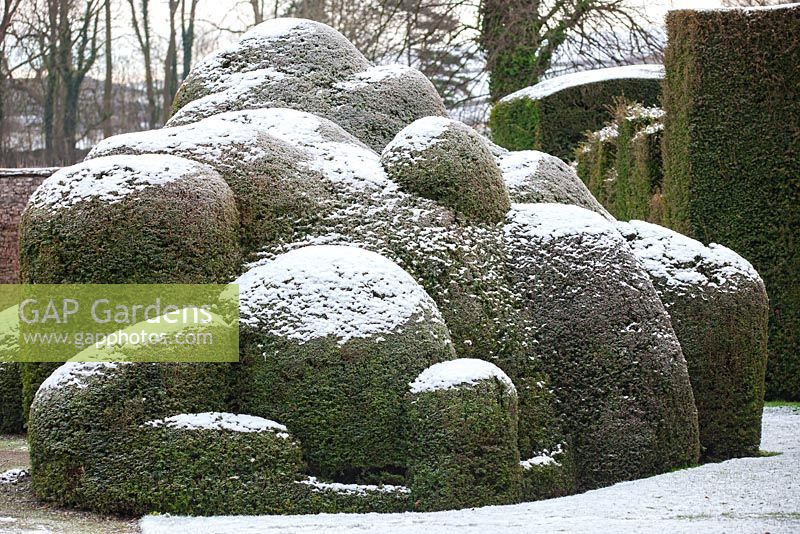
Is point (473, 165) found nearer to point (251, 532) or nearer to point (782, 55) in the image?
point (251, 532)

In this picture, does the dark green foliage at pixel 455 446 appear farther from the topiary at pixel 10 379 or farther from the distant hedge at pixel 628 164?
the distant hedge at pixel 628 164

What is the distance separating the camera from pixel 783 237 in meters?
11.6

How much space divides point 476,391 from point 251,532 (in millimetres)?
1577

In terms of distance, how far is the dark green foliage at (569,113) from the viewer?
18781mm

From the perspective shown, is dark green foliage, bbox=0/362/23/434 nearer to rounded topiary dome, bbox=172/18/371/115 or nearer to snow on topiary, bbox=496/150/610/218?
rounded topiary dome, bbox=172/18/371/115

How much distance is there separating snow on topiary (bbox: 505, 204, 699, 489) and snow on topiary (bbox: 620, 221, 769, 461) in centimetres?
38

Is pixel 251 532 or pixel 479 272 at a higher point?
pixel 479 272

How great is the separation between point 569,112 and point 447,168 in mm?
11938

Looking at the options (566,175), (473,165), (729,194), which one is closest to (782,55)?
(729,194)

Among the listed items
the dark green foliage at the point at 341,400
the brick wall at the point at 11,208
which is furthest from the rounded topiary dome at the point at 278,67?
the brick wall at the point at 11,208

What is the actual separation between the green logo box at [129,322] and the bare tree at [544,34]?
686 inches

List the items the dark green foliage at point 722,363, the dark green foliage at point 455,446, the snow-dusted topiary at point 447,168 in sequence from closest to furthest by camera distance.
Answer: the dark green foliage at point 455,446
the snow-dusted topiary at point 447,168
the dark green foliage at point 722,363

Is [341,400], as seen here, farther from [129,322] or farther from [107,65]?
[107,65]

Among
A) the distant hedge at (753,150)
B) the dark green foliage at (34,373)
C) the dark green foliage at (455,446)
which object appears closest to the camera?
the dark green foliage at (455,446)
